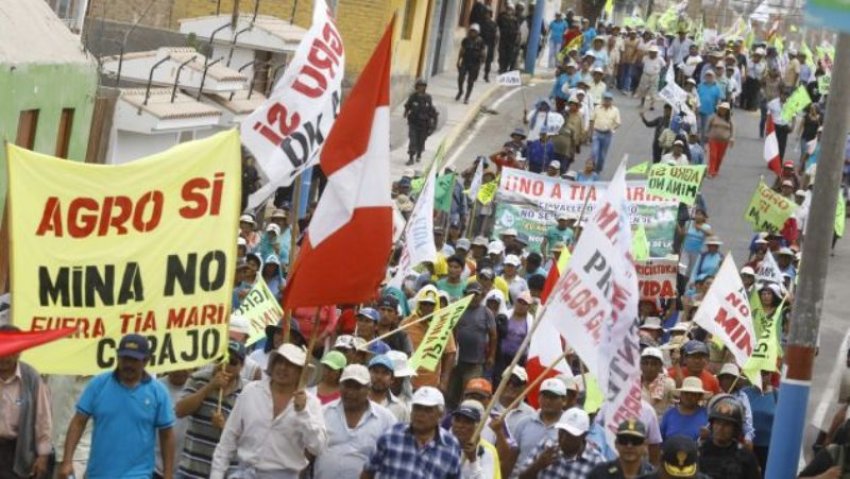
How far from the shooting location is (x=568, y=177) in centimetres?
2623

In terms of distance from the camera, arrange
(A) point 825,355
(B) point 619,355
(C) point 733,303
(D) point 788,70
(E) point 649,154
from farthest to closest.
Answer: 1. (D) point 788,70
2. (E) point 649,154
3. (A) point 825,355
4. (C) point 733,303
5. (B) point 619,355

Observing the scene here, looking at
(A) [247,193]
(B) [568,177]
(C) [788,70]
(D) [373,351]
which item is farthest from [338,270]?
(C) [788,70]

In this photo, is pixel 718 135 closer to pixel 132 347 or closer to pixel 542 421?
pixel 542 421

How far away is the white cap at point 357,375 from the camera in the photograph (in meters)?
11.7

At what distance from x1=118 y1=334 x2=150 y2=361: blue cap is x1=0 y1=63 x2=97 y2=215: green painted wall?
4.00 m

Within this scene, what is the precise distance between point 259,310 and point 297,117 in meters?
2.35

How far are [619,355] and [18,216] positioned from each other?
316cm

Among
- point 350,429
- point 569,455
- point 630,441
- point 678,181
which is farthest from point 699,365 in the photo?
point 678,181

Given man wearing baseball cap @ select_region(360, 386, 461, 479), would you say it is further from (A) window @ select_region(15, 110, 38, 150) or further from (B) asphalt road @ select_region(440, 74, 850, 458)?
(B) asphalt road @ select_region(440, 74, 850, 458)

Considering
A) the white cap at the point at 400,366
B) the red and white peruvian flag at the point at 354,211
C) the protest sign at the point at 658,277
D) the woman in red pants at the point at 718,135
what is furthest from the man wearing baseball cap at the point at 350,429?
the woman in red pants at the point at 718,135

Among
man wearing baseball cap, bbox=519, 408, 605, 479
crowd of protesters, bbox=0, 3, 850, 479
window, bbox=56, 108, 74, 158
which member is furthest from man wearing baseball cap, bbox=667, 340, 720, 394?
window, bbox=56, 108, 74, 158

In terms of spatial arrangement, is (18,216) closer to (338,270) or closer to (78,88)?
(338,270)

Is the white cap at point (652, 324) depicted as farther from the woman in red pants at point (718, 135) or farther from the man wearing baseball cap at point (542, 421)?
the woman in red pants at point (718, 135)

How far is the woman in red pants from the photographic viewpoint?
33562mm
